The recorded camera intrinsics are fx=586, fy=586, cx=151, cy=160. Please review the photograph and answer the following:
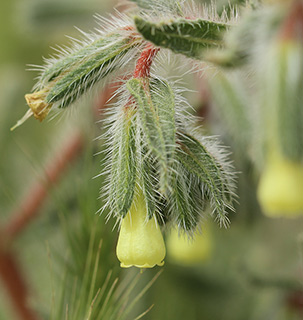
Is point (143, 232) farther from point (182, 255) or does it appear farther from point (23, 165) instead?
point (23, 165)

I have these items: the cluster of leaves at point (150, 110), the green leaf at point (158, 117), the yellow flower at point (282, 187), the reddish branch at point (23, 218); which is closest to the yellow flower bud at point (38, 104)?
the cluster of leaves at point (150, 110)

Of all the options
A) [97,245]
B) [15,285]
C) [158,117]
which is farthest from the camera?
[15,285]

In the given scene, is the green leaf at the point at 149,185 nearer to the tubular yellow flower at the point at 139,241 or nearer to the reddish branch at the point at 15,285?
the tubular yellow flower at the point at 139,241

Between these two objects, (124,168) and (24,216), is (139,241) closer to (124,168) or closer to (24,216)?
(124,168)

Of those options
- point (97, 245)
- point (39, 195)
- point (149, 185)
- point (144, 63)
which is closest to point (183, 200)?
point (149, 185)

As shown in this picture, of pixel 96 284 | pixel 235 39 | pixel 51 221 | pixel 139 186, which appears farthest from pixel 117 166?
pixel 51 221

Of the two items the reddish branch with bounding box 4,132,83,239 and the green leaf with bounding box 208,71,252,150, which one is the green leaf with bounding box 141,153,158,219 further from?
the reddish branch with bounding box 4,132,83,239
